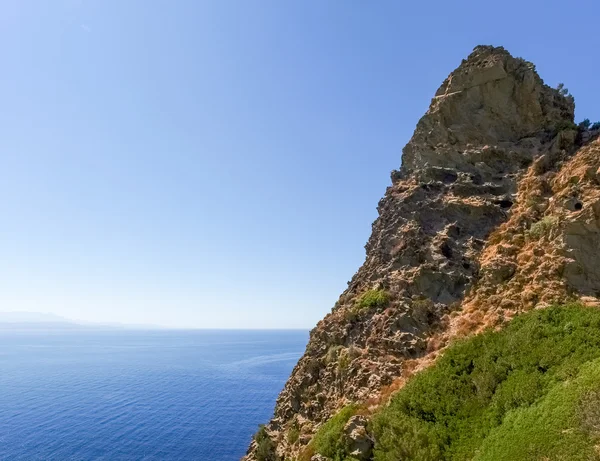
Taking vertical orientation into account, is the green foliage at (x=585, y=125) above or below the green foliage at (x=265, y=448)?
above

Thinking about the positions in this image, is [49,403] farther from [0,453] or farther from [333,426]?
[333,426]

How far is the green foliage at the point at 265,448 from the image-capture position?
78.6 ft

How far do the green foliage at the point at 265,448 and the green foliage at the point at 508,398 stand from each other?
30.5ft

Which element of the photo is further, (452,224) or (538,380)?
(452,224)

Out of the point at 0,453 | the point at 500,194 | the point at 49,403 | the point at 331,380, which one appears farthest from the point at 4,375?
the point at 500,194

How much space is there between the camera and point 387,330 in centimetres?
2284

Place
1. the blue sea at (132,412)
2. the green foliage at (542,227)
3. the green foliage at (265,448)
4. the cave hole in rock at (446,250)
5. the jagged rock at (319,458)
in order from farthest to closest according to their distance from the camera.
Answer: the blue sea at (132,412)
the cave hole in rock at (446,250)
the green foliage at (265,448)
the green foliage at (542,227)
the jagged rock at (319,458)

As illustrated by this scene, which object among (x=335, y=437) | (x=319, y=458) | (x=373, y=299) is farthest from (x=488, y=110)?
(x=319, y=458)

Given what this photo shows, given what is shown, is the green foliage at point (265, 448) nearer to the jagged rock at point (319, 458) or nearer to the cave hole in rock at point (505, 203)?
the jagged rock at point (319, 458)

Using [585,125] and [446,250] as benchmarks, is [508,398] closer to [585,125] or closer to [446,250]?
[446,250]

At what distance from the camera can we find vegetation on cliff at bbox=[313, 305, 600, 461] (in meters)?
12.3

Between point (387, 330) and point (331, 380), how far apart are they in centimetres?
455

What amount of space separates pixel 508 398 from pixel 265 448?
15126 mm

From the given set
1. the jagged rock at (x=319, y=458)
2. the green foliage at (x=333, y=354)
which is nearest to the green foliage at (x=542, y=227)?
the green foliage at (x=333, y=354)
